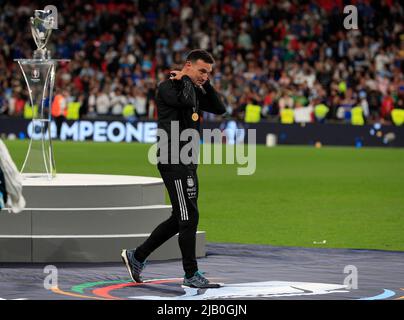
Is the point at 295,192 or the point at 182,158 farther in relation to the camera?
the point at 295,192

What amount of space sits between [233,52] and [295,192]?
20.0m

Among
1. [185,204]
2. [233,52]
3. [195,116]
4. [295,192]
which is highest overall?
[233,52]

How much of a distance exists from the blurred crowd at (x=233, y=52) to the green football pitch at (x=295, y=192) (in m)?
3.40

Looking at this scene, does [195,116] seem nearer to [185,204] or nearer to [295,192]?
[185,204]

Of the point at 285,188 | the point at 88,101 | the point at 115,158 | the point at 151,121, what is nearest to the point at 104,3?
the point at 88,101

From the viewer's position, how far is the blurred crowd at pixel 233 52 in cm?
3553

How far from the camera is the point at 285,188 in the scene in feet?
69.2

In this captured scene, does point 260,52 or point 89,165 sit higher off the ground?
point 260,52

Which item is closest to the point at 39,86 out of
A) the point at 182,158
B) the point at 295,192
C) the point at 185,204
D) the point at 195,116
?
the point at 195,116

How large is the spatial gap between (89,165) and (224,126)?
9559 mm

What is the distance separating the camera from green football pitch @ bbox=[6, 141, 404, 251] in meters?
14.6

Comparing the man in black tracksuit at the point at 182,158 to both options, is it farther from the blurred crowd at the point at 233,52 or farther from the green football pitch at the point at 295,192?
the blurred crowd at the point at 233,52

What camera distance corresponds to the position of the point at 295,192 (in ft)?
66.8
